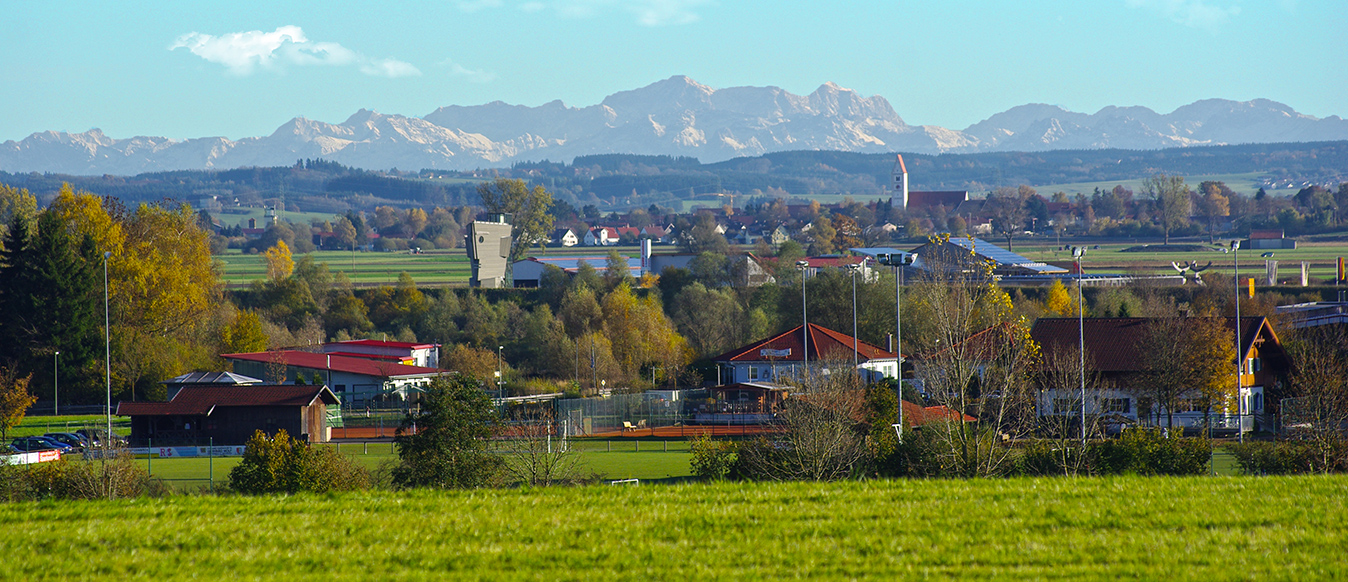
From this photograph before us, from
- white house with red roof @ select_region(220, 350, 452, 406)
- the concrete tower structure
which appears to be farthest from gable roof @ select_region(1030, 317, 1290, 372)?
the concrete tower structure

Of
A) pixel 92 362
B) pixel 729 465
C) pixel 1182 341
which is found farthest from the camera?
pixel 92 362

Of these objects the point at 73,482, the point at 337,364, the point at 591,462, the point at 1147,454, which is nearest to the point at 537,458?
the point at 591,462

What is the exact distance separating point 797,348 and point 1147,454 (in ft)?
108

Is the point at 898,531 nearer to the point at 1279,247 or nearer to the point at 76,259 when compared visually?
the point at 76,259

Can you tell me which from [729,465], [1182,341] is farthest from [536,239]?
[729,465]

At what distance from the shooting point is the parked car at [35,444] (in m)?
37.9

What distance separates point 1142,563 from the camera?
30.0 feet

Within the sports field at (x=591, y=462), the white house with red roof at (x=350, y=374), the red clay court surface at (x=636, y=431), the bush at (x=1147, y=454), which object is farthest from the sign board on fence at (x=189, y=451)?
the bush at (x=1147, y=454)

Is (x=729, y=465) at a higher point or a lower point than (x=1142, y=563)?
lower

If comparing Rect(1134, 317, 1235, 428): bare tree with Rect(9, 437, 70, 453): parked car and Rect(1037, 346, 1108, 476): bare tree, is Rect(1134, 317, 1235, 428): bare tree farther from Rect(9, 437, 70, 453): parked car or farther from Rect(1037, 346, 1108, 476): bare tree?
Rect(9, 437, 70, 453): parked car

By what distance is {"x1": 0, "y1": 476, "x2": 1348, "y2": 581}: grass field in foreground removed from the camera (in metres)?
9.20

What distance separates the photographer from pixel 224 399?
4247cm

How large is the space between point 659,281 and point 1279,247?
73.0 metres

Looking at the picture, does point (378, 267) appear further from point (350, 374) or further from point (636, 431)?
point (636, 431)
